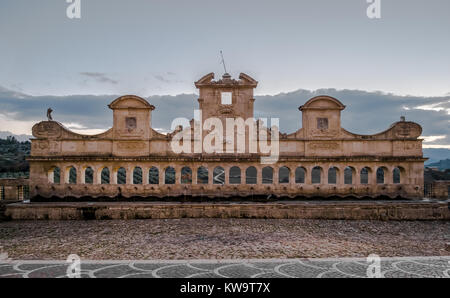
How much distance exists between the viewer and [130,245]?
37.9 ft

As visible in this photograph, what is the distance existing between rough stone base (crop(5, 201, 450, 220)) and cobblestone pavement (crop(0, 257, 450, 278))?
8.39 meters

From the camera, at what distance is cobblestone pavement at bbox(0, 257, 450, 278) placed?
7.70 m

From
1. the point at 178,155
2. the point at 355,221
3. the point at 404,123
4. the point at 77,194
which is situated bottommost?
the point at 355,221

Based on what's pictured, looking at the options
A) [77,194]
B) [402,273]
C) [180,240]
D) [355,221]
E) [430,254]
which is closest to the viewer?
[402,273]

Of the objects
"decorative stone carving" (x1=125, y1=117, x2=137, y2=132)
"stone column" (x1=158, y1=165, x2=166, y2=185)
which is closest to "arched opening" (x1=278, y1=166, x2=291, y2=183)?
"stone column" (x1=158, y1=165, x2=166, y2=185)

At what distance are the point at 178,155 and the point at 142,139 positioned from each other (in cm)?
259

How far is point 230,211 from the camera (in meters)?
17.6

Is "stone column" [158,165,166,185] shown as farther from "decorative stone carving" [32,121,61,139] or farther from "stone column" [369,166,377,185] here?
"stone column" [369,166,377,185]

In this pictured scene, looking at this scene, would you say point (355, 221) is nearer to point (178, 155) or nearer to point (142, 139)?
point (178, 155)

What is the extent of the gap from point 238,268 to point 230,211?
30.7ft

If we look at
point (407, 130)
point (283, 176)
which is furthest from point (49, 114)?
point (283, 176)

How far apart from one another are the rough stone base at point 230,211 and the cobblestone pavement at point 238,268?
839 cm

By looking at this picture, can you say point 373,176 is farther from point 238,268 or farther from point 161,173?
point 238,268

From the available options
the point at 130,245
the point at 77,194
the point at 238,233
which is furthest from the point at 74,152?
the point at 238,233
